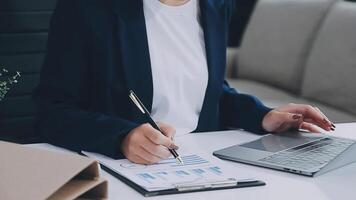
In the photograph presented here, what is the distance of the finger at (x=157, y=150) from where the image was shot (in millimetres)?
1075

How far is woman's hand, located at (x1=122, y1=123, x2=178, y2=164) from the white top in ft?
0.86

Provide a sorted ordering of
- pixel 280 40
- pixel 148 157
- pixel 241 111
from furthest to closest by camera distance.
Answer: pixel 280 40 → pixel 241 111 → pixel 148 157

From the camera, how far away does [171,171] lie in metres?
1.04

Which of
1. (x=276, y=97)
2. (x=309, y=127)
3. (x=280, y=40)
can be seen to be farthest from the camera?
(x=280, y=40)

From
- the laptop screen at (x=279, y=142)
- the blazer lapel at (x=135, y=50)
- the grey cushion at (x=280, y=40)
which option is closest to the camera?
the laptop screen at (x=279, y=142)

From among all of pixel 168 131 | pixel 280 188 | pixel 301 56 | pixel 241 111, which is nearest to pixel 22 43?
pixel 241 111

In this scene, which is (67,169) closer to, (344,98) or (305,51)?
(344,98)

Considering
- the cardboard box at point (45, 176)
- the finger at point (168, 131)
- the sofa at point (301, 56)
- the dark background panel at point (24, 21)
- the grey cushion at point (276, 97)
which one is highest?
the dark background panel at point (24, 21)

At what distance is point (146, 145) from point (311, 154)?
308 millimetres

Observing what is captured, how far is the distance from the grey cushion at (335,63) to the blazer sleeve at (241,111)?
4.19 feet

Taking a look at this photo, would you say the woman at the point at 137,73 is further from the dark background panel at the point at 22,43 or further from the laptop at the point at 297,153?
the dark background panel at the point at 22,43

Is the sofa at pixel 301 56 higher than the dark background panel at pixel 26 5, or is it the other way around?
the dark background panel at pixel 26 5

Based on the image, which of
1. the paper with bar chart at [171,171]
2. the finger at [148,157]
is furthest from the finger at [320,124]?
the finger at [148,157]

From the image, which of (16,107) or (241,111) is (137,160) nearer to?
(241,111)
